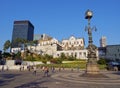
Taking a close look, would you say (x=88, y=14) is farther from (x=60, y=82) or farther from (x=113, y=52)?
(x=113, y=52)

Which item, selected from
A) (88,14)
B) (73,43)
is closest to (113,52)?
(73,43)

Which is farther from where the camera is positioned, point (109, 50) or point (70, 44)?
point (70, 44)

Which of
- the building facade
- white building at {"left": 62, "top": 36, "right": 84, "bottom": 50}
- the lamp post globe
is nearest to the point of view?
the lamp post globe

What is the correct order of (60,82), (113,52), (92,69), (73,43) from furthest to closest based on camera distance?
(73,43)
(113,52)
(92,69)
(60,82)

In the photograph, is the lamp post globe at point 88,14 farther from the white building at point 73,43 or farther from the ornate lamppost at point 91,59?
the white building at point 73,43

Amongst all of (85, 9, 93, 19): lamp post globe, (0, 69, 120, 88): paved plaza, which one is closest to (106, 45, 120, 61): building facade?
(85, 9, 93, 19): lamp post globe

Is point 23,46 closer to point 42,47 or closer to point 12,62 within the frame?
point 42,47

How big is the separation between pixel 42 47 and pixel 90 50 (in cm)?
12789

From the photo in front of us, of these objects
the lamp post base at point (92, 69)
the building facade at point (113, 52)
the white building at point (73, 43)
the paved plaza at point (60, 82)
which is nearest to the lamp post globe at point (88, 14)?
the lamp post base at point (92, 69)

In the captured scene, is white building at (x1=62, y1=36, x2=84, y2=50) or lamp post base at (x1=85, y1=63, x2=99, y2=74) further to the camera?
white building at (x1=62, y1=36, x2=84, y2=50)

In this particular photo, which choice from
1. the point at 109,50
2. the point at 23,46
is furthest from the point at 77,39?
the point at 23,46

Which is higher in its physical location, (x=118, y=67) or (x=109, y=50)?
(x=109, y=50)

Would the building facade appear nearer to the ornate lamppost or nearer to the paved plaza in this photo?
the ornate lamppost

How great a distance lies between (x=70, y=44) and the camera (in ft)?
532
